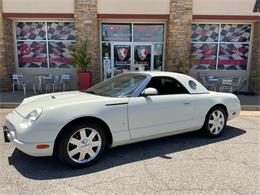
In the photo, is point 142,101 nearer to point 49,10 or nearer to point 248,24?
point 49,10

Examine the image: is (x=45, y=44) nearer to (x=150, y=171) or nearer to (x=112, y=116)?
(x=112, y=116)

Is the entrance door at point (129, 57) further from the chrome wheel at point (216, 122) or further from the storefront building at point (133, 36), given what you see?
the chrome wheel at point (216, 122)

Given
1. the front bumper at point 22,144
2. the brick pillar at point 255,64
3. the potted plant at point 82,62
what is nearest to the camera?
the front bumper at point 22,144

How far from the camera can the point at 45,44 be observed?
11.4m

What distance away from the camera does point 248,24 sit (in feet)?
36.6

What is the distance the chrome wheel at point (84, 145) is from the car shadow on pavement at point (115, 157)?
0.17 meters

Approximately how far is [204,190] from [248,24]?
10.8m

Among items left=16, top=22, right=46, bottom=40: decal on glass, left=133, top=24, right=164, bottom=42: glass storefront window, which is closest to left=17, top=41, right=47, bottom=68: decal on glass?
left=16, top=22, right=46, bottom=40: decal on glass

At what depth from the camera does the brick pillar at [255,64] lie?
1067 cm

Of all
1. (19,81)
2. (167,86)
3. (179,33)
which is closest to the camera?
(167,86)

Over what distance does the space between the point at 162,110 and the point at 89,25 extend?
7.58m

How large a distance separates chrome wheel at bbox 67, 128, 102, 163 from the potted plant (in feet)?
22.7

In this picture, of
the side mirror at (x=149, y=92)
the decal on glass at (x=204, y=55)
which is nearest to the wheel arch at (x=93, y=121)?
the side mirror at (x=149, y=92)

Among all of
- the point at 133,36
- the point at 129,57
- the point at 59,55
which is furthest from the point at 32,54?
the point at 133,36
